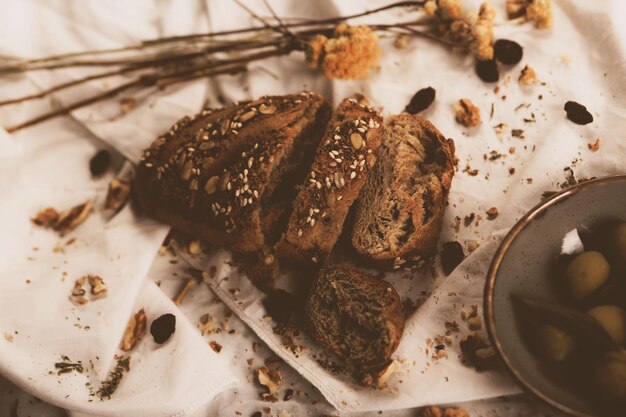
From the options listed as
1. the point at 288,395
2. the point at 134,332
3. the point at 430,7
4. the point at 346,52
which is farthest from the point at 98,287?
the point at 430,7

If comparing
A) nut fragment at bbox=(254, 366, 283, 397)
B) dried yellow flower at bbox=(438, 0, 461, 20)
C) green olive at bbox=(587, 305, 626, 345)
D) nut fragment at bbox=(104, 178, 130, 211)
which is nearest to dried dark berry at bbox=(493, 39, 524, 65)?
dried yellow flower at bbox=(438, 0, 461, 20)

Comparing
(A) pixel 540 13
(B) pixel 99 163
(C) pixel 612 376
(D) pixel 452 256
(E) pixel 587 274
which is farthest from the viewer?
(B) pixel 99 163

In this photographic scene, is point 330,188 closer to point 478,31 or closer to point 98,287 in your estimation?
point 478,31

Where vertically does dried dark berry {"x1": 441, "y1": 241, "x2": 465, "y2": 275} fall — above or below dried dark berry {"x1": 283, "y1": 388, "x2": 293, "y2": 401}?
above

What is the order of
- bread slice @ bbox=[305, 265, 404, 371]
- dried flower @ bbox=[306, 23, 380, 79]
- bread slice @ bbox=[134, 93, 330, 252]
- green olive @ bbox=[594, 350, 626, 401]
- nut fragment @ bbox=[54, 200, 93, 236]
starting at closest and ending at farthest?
green olive @ bbox=[594, 350, 626, 401], bread slice @ bbox=[305, 265, 404, 371], bread slice @ bbox=[134, 93, 330, 252], dried flower @ bbox=[306, 23, 380, 79], nut fragment @ bbox=[54, 200, 93, 236]

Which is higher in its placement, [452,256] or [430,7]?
[430,7]

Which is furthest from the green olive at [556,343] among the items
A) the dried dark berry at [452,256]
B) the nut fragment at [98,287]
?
the nut fragment at [98,287]

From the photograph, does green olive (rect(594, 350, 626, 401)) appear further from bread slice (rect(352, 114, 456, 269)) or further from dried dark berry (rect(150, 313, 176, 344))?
dried dark berry (rect(150, 313, 176, 344))

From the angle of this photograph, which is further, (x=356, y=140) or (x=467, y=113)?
(x=467, y=113)
